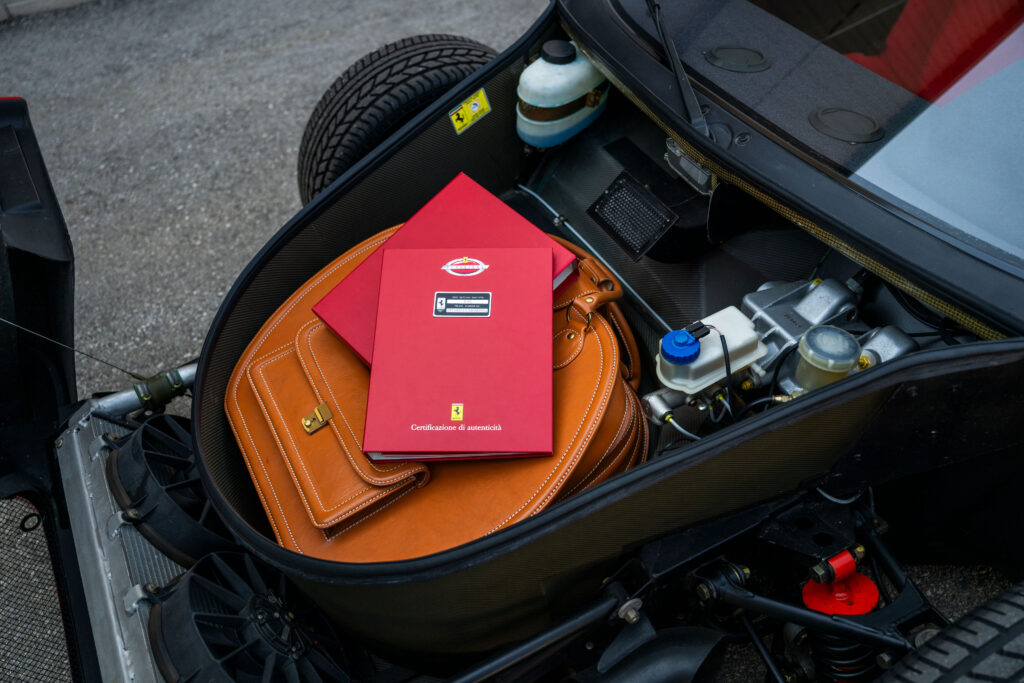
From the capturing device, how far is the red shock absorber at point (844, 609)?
1.37 m

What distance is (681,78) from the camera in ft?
4.89

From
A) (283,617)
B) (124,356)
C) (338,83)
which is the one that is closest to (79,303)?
(124,356)

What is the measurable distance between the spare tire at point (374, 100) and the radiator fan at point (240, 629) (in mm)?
1049

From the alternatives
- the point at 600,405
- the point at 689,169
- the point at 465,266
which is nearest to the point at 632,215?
the point at 689,169

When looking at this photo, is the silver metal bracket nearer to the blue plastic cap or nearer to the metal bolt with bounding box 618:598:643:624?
the blue plastic cap

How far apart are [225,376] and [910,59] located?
4.72ft

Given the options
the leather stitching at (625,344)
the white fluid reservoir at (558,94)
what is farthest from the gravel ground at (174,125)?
the leather stitching at (625,344)

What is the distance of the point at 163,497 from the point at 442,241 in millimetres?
712

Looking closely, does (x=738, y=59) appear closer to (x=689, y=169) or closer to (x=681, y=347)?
(x=689, y=169)

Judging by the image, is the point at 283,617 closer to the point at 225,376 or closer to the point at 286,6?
the point at 225,376

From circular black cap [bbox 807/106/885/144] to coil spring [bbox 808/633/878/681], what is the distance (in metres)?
0.85

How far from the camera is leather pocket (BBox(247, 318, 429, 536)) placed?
136 cm

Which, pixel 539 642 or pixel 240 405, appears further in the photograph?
pixel 240 405

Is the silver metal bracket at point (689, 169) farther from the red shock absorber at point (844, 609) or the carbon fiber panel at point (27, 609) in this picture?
the carbon fiber panel at point (27, 609)
